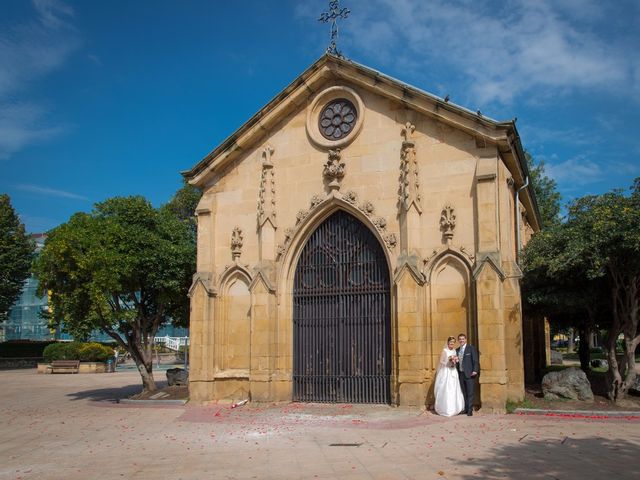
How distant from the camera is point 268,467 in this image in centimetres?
962

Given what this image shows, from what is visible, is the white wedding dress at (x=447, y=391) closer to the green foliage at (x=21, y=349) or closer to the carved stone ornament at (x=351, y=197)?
the carved stone ornament at (x=351, y=197)

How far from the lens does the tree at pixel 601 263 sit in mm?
14234

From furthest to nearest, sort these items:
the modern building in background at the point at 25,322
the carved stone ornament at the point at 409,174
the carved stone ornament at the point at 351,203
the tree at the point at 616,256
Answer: the modern building in background at the point at 25,322, the carved stone ornament at the point at 351,203, the carved stone ornament at the point at 409,174, the tree at the point at 616,256

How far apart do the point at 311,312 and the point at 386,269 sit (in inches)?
100

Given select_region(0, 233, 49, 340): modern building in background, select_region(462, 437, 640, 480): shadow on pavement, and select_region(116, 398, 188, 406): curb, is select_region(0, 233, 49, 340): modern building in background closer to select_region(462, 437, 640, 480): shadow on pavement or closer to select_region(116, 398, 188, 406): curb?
select_region(116, 398, 188, 406): curb

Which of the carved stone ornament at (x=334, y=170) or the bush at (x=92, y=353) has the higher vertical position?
the carved stone ornament at (x=334, y=170)

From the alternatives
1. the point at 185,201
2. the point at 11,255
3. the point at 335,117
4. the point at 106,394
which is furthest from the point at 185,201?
the point at 335,117

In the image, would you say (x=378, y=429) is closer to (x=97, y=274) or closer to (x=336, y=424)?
(x=336, y=424)

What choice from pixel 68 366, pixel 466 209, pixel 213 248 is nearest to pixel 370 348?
pixel 466 209

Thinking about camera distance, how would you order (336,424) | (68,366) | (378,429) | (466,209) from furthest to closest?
(68,366) < (466,209) < (336,424) < (378,429)

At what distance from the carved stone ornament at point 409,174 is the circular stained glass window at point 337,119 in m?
1.77

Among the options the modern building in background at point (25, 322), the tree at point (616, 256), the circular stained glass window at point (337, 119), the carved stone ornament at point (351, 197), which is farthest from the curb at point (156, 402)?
the modern building in background at point (25, 322)

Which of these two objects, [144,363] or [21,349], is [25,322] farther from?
[144,363]

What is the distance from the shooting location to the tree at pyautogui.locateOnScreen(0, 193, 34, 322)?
45.8 m
